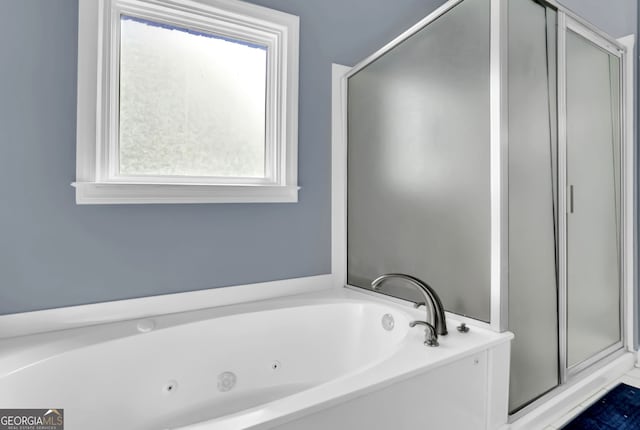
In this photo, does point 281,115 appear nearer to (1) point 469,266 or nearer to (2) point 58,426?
(1) point 469,266

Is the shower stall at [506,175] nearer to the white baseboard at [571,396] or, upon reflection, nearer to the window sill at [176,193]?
the white baseboard at [571,396]

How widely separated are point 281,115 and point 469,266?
128 centimetres

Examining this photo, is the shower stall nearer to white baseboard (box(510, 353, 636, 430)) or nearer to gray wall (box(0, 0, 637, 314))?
white baseboard (box(510, 353, 636, 430))

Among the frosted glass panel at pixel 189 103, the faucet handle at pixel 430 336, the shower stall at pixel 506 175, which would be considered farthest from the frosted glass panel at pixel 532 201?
the frosted glass panel at pixel 189 103

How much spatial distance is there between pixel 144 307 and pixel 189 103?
3.39ft

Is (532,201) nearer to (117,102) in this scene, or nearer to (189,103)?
(189,103)

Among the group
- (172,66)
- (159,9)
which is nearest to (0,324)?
(172,66)

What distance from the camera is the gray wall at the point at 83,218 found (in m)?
1.43

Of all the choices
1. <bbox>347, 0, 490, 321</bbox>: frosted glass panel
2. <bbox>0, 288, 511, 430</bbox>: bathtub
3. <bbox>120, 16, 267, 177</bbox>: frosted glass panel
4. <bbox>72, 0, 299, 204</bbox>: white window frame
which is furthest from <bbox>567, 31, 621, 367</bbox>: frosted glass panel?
<bbox>120, 16, 267, 177</bbox>: frosted glass panel

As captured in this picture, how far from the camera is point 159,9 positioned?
1.74 metres

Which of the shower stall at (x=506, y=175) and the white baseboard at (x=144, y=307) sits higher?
the shower stall at (x=506, y=175)

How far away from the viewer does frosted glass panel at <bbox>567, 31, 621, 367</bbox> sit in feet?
5.94

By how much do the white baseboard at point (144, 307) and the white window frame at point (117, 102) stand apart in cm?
47

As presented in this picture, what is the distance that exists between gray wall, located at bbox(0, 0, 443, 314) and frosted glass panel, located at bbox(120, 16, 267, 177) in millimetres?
221
